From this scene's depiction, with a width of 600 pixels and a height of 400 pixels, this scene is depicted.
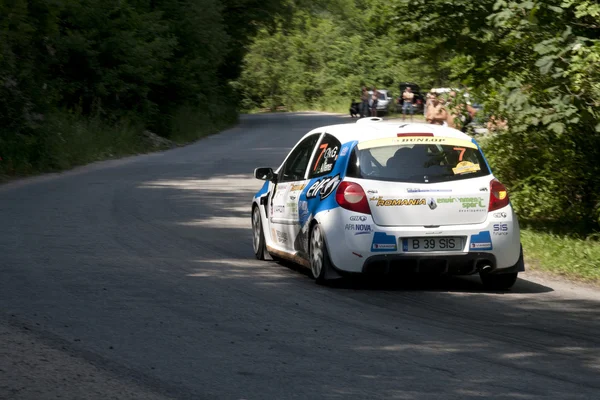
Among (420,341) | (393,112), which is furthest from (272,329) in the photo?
(393,112)

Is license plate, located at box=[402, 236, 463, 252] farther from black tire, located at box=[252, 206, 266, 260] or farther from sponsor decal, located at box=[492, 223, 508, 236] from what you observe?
black tire, located at box=[252, 206, 266, 260]

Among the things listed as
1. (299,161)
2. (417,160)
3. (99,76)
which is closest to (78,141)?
(99,76)

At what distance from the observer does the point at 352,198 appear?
31.9 ft

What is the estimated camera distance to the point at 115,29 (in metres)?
36.6

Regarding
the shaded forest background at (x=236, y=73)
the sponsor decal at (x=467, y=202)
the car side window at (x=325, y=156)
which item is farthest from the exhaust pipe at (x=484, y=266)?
the shaded forest background at (x=236, y=73)

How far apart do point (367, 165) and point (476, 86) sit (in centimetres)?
517

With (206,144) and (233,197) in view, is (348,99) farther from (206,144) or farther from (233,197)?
(233,197)

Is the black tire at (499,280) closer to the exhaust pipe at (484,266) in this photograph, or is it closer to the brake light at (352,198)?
the exhaust pipe at (484,266)

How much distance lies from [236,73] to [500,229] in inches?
2168

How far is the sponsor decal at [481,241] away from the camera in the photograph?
9.68 metres

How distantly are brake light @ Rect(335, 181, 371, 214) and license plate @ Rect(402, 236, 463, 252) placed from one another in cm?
44

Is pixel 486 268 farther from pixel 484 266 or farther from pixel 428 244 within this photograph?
pixel 428 244

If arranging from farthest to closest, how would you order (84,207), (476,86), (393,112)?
(393,112)
(84,207)
(476,86)

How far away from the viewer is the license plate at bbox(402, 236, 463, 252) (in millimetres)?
9617
